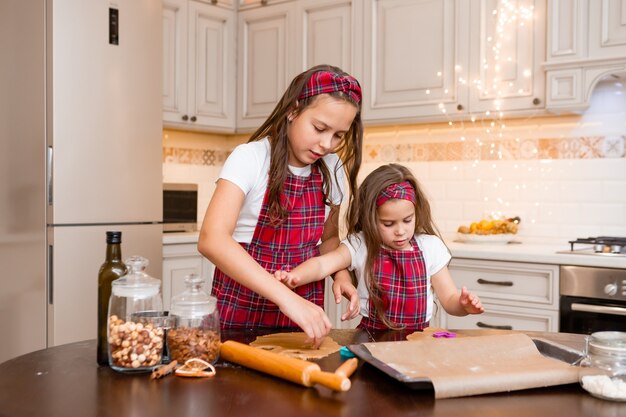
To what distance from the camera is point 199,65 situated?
3820 millimetres

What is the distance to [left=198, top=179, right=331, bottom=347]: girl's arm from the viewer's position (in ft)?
4.18

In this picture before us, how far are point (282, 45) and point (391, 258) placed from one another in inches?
89.8

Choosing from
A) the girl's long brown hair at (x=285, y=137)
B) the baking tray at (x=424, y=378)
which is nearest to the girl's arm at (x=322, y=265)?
the girl's long brown hair at (x=285, y=137)

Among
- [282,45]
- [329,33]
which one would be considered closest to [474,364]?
[329,33]

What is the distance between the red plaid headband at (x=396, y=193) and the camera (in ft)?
5.62

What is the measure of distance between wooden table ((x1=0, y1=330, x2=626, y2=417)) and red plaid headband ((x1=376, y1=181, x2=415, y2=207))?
0.63 metres

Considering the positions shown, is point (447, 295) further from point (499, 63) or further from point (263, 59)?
point (263, 59)

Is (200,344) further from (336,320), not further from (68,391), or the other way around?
(336,320)

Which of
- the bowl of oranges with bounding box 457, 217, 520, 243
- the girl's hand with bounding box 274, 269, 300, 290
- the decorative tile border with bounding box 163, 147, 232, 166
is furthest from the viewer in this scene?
the decorative tile border with bounding box 163, 147, 232, 166

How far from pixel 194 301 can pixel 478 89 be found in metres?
2.27

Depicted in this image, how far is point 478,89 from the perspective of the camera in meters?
3.11

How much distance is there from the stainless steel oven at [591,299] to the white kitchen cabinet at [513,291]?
38 mm

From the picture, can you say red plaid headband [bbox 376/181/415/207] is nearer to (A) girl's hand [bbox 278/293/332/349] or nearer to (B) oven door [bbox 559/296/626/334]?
(A) girl's hand [bbox 278/293/332/349]

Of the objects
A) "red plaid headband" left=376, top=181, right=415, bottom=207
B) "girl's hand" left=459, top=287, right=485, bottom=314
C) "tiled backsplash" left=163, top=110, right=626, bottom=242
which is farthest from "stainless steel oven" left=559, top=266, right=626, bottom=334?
"girl's hand" left=459, top=287, right=485, bottom=314
